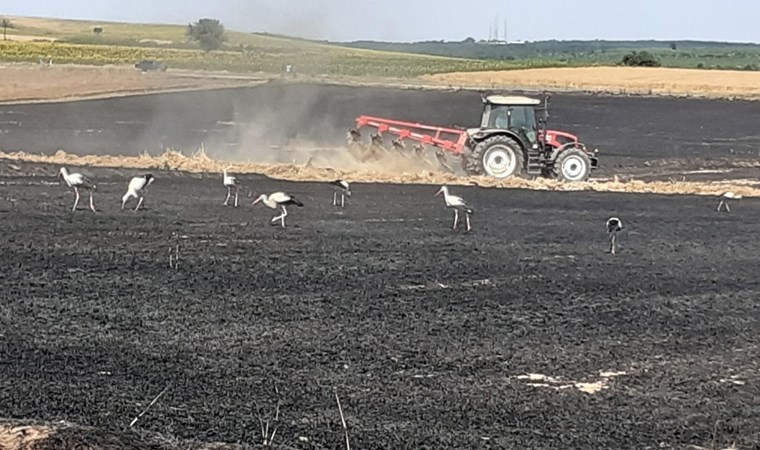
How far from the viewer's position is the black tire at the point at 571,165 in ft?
85.4

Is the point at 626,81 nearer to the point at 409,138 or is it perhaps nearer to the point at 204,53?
the point at 204,53

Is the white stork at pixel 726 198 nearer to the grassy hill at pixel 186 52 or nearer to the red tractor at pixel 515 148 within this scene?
the red tractor at pixel 515 148

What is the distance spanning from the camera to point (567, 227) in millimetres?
19375

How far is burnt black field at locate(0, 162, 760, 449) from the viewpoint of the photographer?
8742 millimetres

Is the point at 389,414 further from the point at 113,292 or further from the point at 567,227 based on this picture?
the point at 567,227

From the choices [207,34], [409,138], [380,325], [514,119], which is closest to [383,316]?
[380,325]

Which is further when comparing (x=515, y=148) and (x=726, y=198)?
(x=515, y=148)

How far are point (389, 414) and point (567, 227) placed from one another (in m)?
11.1

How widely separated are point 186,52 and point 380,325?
118m

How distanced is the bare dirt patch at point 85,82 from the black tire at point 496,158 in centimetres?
3097

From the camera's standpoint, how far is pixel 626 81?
9244 centimetres

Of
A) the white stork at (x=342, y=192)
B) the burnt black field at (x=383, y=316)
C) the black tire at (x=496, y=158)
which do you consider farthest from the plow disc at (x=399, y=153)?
the white stork at (x=342, y=192)

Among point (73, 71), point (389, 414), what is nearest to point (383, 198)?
point (389, 414)

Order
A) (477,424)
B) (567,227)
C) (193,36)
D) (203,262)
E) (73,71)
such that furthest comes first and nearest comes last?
(73,71)
(193,36)
(567,227)
(203,262)
(477,424)
